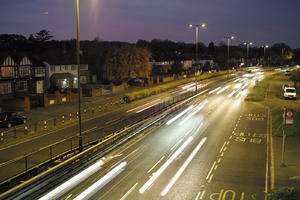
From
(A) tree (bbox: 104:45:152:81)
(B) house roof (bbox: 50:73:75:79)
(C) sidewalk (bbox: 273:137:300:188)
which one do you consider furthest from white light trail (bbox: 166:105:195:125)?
(B) house roof (bbox: 50:73:75:79)

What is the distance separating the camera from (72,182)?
563 inches

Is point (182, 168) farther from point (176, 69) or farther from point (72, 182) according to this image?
point (176, 69)

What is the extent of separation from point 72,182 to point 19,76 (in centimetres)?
3849

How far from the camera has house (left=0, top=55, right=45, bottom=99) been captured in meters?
45.0

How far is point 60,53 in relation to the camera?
69.9 metres

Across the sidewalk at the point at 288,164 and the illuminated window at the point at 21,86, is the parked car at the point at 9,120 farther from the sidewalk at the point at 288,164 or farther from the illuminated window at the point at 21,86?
the sidewalk at the point at 288,164

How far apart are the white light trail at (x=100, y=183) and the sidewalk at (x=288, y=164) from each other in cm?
814

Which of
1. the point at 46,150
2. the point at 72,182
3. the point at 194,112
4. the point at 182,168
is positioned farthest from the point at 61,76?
the point at 72,182

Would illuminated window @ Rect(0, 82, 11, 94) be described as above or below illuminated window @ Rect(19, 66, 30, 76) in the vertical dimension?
below

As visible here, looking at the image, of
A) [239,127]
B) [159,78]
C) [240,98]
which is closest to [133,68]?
[159,78]

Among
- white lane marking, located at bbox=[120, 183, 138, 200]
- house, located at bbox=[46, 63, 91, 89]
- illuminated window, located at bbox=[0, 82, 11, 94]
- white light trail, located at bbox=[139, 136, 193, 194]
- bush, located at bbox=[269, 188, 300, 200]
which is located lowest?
white lane marking, located at bbox=[120, 183, 138, 200]

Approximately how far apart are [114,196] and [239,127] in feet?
58.7

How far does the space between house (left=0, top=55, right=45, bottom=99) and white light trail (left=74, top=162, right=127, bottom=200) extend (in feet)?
113

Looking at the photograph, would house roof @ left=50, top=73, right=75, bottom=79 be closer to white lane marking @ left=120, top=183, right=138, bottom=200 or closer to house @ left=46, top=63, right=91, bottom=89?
house @ left=46, top=63, right=91, bottom=89
